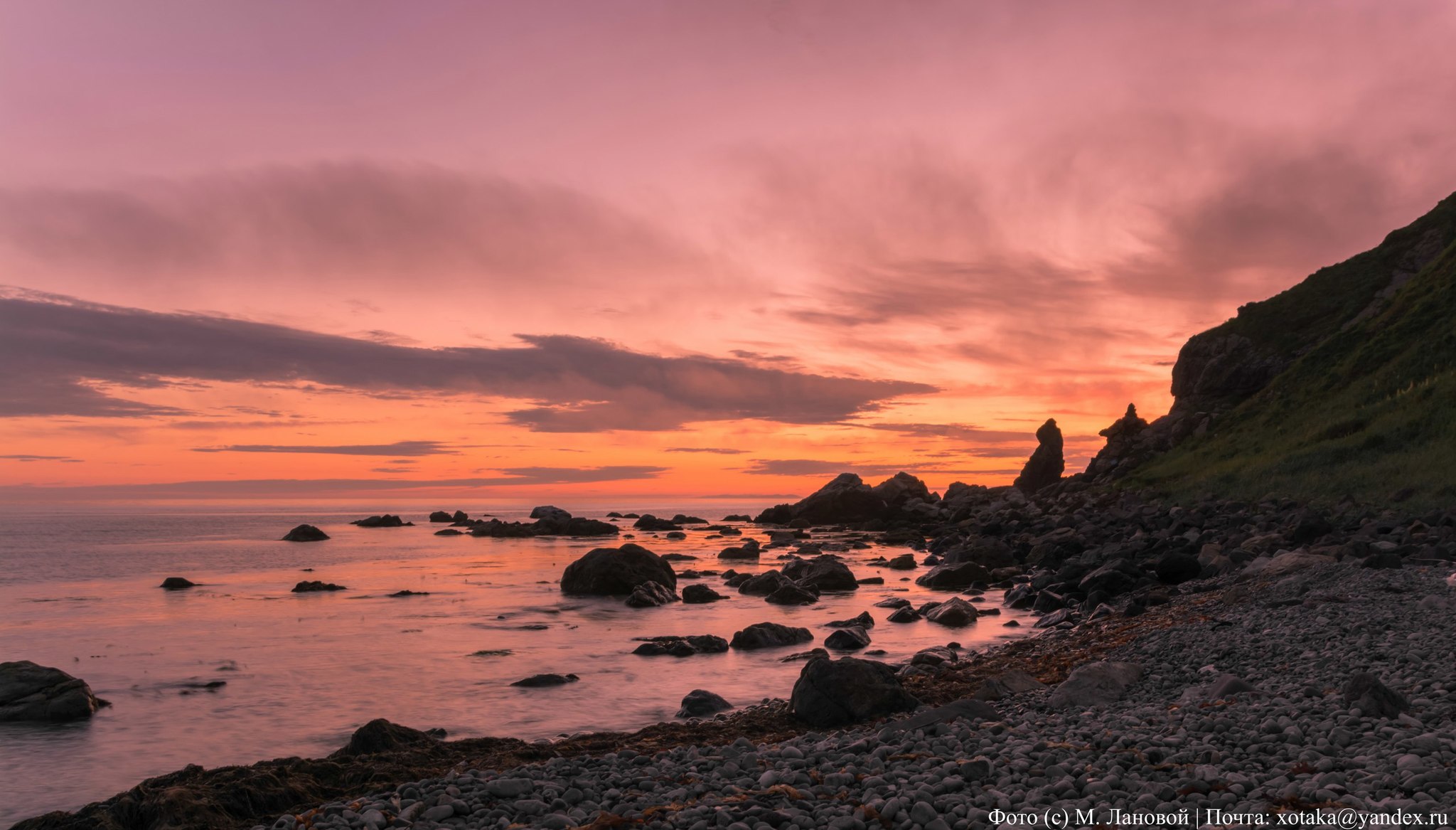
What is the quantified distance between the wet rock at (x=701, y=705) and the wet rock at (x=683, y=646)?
5.07 m

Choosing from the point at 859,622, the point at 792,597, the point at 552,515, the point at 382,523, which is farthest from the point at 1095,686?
the point at 382,523

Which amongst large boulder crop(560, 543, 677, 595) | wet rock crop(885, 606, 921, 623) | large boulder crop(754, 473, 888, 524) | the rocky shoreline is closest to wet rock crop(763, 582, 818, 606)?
large boulder crop(560, 543, 677, 595)

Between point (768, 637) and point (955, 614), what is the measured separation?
597 centimetres

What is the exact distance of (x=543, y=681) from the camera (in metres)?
16.6

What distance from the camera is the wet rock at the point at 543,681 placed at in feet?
54.3

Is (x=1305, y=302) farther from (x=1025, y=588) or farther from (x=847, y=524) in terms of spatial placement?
(x=1025, y=588)

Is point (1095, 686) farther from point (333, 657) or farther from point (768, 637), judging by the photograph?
point (333, 657)

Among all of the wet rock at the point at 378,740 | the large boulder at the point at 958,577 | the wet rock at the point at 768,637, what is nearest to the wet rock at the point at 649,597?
the wet rock at the point at 768,637

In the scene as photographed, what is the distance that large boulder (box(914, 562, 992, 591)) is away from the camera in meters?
31.5

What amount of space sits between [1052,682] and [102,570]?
49143 mm

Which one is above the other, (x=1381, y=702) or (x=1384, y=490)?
(x=1384, y=490)

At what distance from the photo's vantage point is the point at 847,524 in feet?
285

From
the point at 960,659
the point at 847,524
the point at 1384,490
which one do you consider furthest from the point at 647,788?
the point at 847,524

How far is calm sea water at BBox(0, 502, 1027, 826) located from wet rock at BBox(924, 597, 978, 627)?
0.48 m
